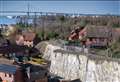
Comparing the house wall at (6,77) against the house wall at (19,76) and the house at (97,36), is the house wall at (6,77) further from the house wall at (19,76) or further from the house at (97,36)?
the house at (97,36)

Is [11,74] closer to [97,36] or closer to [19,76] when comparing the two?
[19,76]

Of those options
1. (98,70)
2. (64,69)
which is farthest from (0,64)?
(98,70)

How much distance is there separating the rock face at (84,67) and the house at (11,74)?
205 inches

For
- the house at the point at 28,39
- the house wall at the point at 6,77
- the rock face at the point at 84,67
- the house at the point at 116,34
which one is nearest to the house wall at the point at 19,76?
the house wall at the point at 6,77

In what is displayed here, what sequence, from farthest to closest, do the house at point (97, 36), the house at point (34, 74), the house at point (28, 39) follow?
the house at point (28, 39)
the house at point (97, 36)
the house at point (34, 74)

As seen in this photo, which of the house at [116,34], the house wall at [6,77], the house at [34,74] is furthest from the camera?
the house at [116,34]

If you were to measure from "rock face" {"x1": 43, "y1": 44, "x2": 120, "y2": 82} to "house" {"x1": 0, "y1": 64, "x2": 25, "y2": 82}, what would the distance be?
5203 millimetres

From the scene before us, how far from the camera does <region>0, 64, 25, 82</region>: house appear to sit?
22062mm

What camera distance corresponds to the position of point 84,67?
25.3 meters

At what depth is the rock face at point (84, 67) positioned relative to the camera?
75.5 ft

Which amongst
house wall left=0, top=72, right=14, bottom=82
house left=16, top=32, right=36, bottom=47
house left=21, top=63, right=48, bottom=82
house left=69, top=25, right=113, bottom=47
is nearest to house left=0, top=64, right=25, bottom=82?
house wall left=0, top=72, right=14, bottom=82

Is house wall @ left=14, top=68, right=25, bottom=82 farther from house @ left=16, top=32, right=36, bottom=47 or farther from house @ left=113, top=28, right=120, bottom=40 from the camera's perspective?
house @ left=16, top=32, right=36, bottom=47

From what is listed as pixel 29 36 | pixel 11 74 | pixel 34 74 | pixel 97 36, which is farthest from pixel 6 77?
pixel 29 36

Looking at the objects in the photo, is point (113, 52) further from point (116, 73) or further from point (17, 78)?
point (17, 78)
